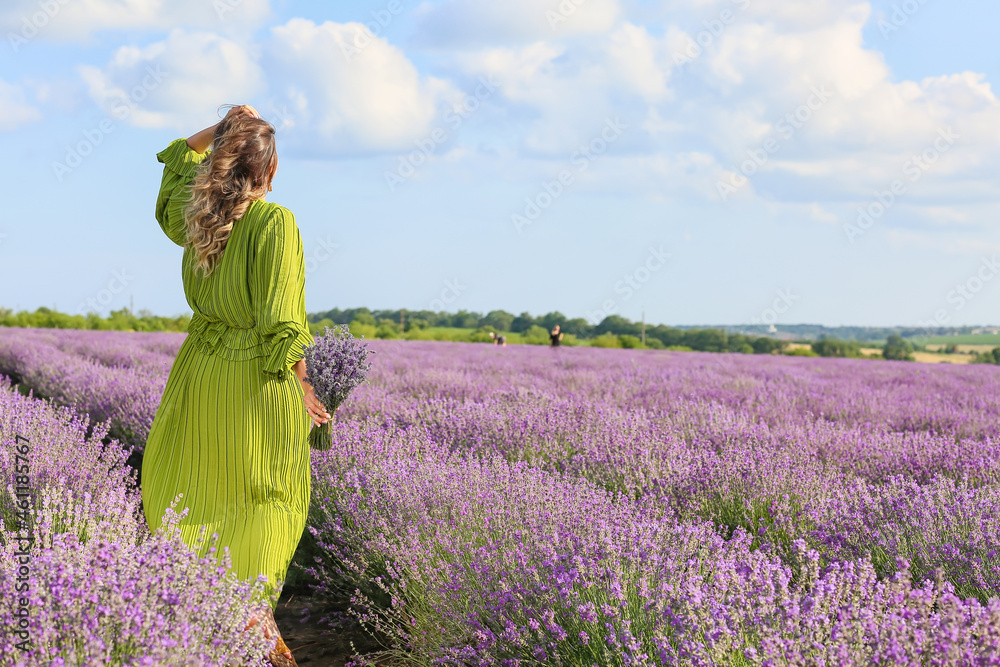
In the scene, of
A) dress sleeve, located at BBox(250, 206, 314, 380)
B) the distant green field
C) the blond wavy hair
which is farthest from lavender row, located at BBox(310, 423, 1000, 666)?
the distant green field

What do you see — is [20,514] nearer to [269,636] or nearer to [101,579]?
[269,636]

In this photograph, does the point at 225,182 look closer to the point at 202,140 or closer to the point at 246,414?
the point at 202,140

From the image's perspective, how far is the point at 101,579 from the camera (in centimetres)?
145

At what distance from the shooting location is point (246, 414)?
7.54ft

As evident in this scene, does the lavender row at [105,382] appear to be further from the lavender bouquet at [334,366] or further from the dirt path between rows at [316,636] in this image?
the lavender bouquet at [334,366]

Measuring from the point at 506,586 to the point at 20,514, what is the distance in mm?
2143

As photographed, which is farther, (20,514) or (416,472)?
(416,472)

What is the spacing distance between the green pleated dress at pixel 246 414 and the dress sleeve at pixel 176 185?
128 mm

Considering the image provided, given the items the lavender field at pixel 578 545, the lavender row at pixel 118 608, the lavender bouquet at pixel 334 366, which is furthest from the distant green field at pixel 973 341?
the lavender row at pixel 118 608

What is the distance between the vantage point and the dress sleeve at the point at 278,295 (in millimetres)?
2213

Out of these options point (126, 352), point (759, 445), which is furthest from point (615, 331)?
point (759, 445)

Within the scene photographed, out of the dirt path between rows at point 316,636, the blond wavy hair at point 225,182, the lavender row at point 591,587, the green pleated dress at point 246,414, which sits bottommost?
the dirt path between rows at point 316,636

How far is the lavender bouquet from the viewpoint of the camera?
2.26m

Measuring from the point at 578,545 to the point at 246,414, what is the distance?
3.59 feet
